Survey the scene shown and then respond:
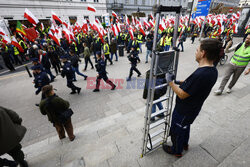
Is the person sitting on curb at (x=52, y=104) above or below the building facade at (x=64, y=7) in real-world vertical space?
below

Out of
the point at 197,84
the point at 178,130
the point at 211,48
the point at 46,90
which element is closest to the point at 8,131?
the point at 46,90

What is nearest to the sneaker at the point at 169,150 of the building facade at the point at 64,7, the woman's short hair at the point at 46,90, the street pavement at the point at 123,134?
the street pavement at the point at 123,134

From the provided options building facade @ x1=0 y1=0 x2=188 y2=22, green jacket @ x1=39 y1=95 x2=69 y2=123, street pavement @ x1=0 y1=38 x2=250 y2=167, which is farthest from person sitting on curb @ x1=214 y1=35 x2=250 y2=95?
building facade @ x1=0 y1=0 x2=188 y2=22

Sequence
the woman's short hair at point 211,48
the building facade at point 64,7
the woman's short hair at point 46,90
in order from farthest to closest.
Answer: the building facade at point 64,7, the woman's short hair at point 46,90, the woman's short hair at point 211,48

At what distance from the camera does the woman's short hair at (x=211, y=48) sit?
147cm

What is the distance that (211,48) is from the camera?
1489mm

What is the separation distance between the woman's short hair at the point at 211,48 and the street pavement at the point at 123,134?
165 centimetres

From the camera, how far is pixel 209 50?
1.51 metres

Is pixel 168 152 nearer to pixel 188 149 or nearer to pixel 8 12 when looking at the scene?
pixel 188 149

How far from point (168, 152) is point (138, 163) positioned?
61 cm

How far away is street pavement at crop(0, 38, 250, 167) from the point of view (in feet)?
7.29

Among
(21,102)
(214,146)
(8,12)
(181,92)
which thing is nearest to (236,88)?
(214,146)

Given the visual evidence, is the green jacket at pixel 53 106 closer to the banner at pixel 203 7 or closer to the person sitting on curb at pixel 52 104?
the person sitting on curb at pixel 52 104

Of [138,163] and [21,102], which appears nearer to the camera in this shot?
[138,163]
